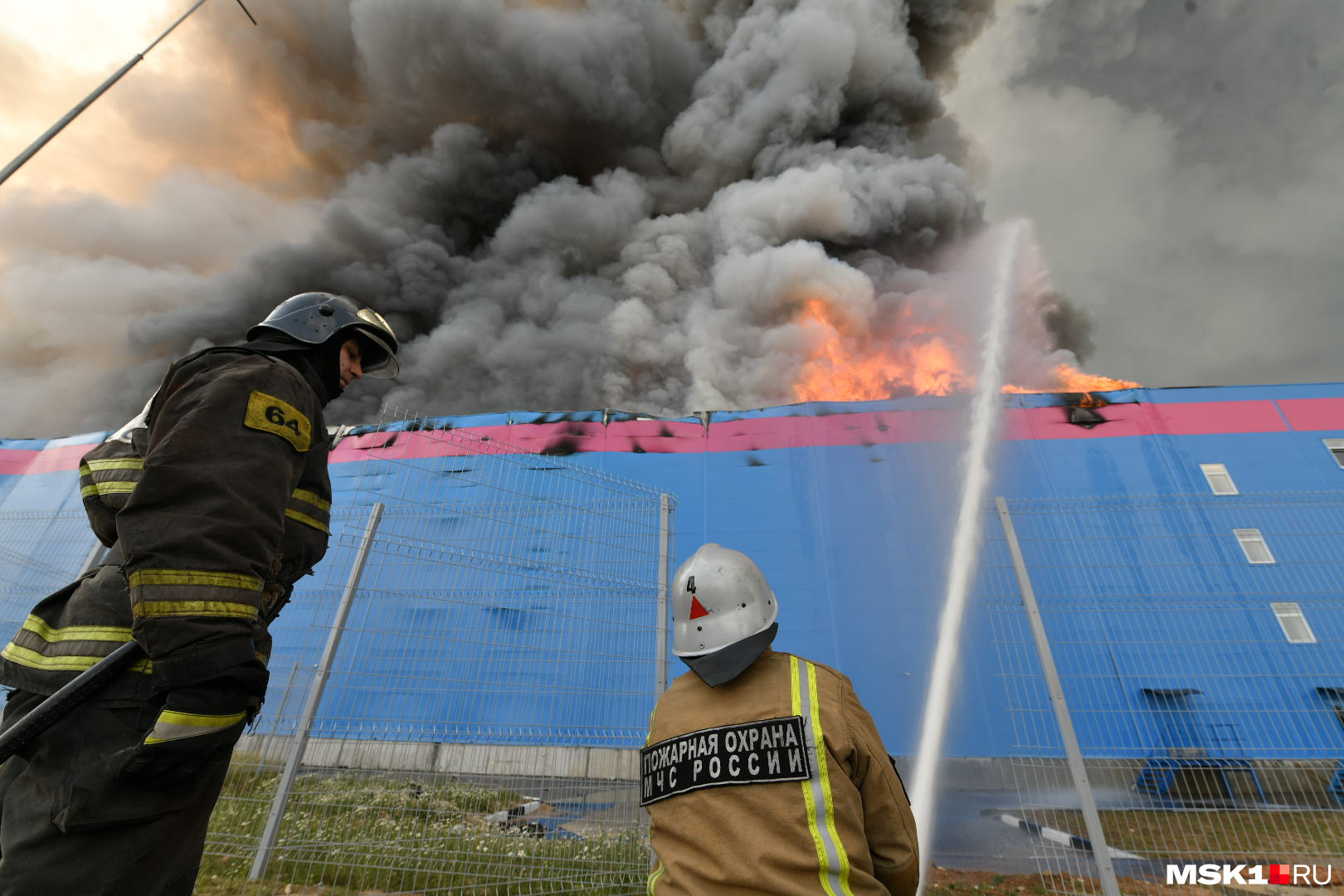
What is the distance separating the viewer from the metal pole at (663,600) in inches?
161

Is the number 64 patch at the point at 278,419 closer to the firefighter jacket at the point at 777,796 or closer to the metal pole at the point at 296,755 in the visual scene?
the firefighter jacket at the point at 777,796

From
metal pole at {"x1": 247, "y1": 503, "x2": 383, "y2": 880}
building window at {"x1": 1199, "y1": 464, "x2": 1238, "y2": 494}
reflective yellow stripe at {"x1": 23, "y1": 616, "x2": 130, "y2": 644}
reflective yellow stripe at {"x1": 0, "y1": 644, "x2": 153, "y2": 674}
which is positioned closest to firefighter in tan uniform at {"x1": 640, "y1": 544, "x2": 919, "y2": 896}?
reflective yellow stripe at {"x1": 0, "y1": 644, "x2": 153, "y2": 674}

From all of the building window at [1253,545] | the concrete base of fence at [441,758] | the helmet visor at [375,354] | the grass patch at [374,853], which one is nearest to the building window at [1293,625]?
the building window at [1253,545]

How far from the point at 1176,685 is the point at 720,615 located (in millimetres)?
8928

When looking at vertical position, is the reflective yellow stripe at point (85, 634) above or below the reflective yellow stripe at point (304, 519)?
below

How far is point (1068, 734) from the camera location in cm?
377

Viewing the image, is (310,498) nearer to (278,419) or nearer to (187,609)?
(278,419)

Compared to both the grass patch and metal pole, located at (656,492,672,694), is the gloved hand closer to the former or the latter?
metal pole, located at (656,492,672,694)

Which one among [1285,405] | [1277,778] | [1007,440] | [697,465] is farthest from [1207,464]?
[697,465]

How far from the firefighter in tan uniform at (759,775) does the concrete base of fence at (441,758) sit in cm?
292

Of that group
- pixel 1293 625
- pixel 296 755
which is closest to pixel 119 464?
pixel 296 755

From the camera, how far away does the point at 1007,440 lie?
10.8 metres

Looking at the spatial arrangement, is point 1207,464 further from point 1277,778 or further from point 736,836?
point 736,836

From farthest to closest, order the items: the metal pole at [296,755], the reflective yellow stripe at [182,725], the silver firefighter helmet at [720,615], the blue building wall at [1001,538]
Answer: the blue building wall at [1001,538] → the metal pole at [296,755] → the silver firefighter helmet at [720,615] → the reflective yellow stripe at [182,725]
